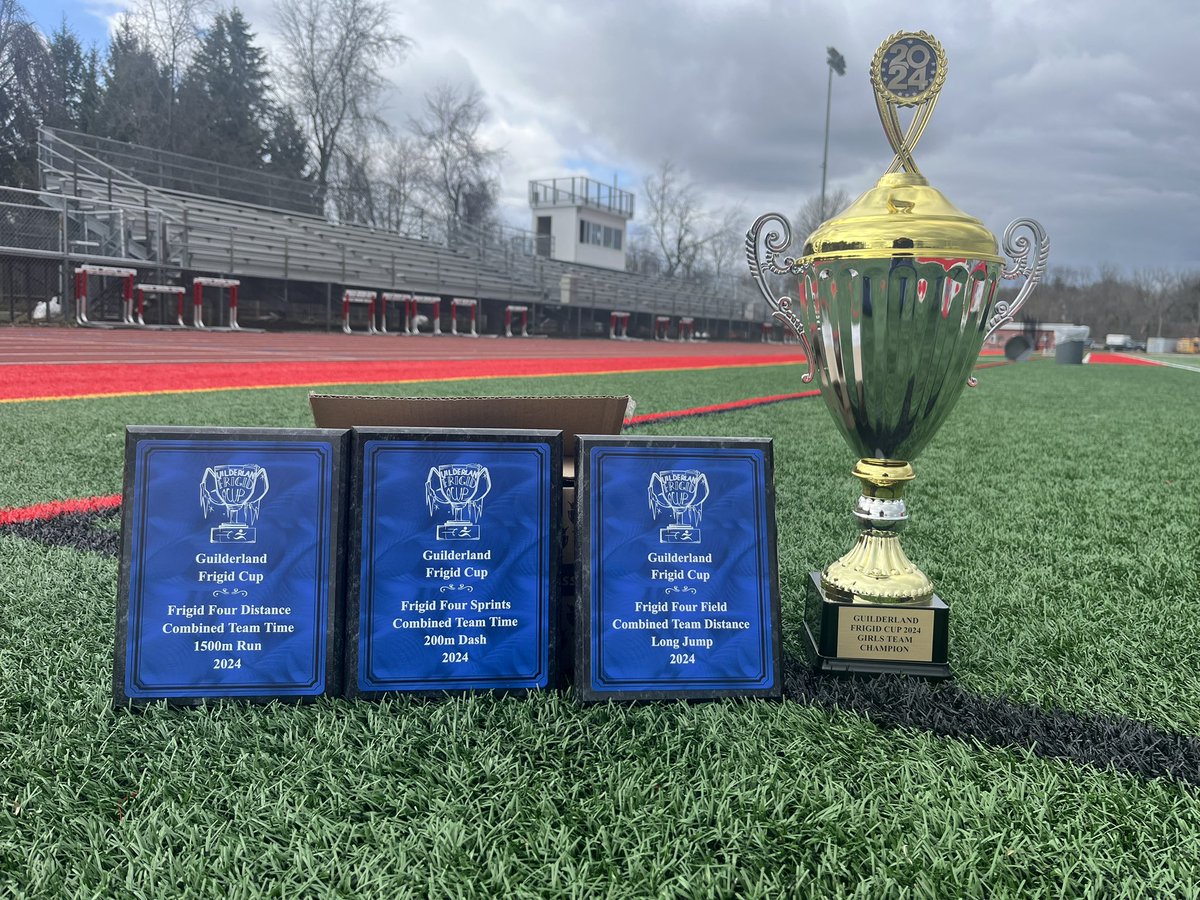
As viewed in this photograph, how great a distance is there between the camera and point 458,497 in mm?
1597

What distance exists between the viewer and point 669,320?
3931 centimetres

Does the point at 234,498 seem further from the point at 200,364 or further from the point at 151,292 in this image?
the point at 151,292

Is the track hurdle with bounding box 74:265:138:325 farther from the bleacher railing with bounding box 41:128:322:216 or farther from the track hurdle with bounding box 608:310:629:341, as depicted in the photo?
the track hurdle with bounding box 608:310:629:341

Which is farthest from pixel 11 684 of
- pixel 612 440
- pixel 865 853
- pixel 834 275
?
pixel 834 275

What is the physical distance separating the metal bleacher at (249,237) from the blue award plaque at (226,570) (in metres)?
16.9

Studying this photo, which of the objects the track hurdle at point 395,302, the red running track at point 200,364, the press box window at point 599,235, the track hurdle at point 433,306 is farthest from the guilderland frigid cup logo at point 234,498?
the press box window at point 599,235

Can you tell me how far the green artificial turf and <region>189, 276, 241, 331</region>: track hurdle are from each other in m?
17.2

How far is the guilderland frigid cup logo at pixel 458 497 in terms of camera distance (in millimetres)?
1590

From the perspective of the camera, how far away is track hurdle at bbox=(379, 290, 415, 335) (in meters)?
22.5

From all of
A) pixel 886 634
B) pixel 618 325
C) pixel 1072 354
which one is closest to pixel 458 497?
pixel 886 634

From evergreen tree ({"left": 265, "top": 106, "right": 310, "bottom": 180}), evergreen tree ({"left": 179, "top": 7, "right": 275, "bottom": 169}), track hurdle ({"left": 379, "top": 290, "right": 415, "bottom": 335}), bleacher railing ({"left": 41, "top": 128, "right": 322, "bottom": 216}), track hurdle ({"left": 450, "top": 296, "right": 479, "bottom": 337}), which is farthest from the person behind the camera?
evergreen tree ({"left": 265, "top": 106, "right": 310, "bottom": 180})

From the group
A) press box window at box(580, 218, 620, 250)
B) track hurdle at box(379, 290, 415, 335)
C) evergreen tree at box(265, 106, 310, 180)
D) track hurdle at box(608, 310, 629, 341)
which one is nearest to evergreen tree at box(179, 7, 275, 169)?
evergreen tree at box(265, 106, 310, 180)

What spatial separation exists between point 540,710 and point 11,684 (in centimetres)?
108

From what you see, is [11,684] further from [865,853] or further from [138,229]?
[138,229]
